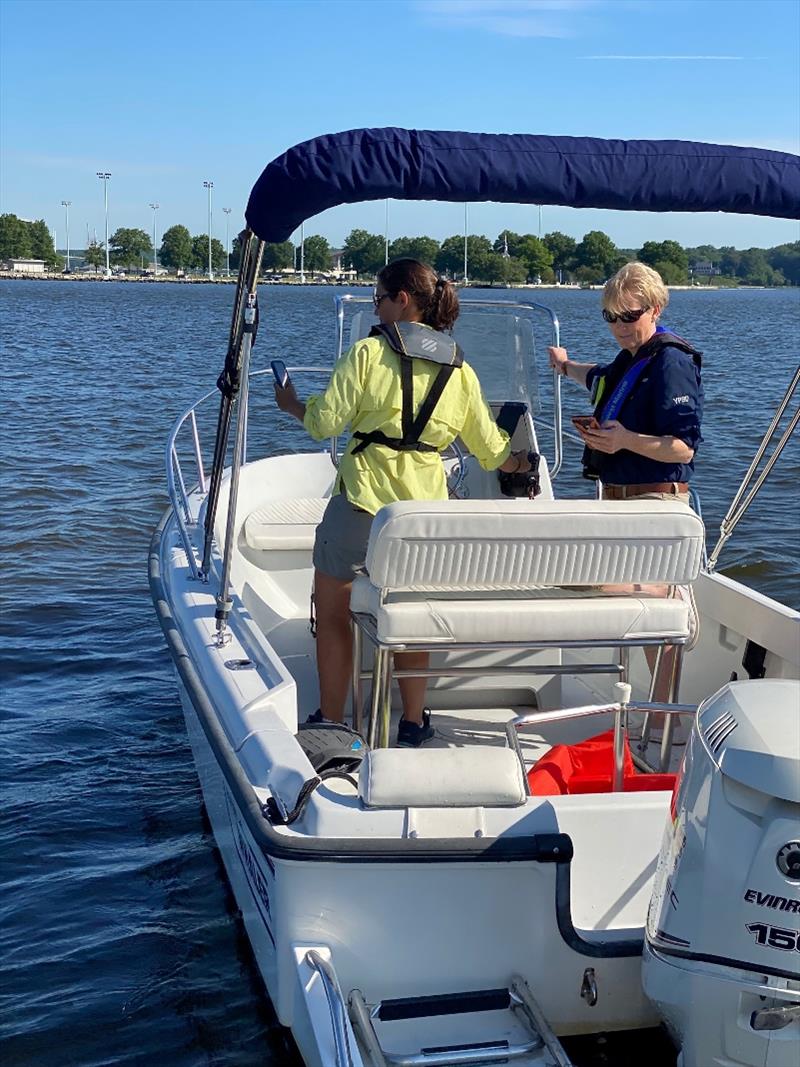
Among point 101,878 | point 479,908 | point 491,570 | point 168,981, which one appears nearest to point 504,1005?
point 479,908

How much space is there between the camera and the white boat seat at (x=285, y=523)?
18.2 ft

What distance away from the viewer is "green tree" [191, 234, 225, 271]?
147875mm

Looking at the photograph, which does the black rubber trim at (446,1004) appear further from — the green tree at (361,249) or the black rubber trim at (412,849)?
the green tree at (361,249)

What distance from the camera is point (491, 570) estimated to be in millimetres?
3432

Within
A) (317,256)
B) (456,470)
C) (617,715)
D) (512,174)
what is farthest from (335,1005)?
(317,256)

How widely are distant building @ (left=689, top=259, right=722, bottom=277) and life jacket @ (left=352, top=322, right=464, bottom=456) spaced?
464ft

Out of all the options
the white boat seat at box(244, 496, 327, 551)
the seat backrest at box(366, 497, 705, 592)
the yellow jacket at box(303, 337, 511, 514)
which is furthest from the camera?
the white boat seat at box(244, 496, 327, 551)

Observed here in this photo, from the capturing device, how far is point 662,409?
3910mm

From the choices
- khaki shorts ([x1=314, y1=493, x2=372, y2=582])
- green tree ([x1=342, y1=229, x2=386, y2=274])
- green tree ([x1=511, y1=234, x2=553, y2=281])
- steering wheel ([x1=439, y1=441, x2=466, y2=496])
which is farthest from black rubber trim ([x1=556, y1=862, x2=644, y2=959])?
green tree ([x1=342, y1=229, x2=386, y2=274])

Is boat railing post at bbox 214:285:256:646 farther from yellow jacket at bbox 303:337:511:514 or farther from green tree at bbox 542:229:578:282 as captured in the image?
green tree at bbox 542:229:578:282

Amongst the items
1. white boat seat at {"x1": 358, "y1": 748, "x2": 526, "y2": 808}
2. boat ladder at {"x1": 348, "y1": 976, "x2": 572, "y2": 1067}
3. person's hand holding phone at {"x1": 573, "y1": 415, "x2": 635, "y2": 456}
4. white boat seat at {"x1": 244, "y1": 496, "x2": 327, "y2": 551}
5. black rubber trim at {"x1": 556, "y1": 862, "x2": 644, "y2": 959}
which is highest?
person's hand holding phone at {"x1": 573, "y1": 415, "x2": 635, "y2": 456}

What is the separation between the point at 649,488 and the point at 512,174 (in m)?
1.24

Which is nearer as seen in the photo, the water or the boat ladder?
the boat ladder

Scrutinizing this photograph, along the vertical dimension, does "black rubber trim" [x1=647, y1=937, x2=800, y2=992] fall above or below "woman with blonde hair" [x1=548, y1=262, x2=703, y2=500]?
below
